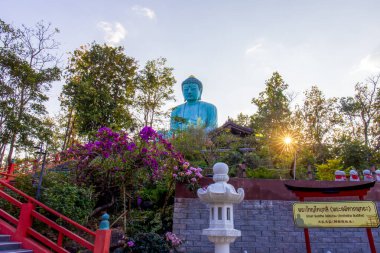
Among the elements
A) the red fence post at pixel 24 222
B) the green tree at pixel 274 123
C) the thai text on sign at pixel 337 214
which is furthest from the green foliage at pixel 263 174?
the red fence post at pixel 24 222

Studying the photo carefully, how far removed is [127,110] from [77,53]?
12.8ft

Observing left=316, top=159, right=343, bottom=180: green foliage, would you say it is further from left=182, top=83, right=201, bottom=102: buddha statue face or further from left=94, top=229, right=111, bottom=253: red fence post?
left=182, top=83, right=201, bottom=102: buddha statue face

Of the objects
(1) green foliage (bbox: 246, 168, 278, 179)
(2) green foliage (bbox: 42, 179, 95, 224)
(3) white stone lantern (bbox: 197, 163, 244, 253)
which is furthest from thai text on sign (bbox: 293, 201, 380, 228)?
(2) green foliage (bbox: 42, 179, 95, 224)

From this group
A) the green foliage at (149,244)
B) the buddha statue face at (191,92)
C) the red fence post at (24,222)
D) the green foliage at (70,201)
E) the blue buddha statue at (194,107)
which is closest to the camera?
the red fence post at (24,222)

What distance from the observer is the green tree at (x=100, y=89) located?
42.4 feet

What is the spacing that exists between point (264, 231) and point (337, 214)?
195cm

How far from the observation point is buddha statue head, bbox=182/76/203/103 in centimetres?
1805

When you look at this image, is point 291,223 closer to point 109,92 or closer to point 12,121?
point 12,121

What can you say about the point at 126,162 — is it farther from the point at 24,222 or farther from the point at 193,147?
the point at 193,147

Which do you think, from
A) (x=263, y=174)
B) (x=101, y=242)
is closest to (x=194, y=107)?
(x=263, y=174)

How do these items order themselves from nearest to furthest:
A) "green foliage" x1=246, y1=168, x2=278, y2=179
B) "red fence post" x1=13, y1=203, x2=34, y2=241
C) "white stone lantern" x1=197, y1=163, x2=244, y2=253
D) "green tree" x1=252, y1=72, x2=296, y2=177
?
"white stone lantern" x1=197, y1=163, x2=244, y2=253
"red fence post" x1=13, y1=203, x2=34, y2=241
"green foliage" x1=246, y1=168, x2=278, y2=179
"green tree" x1=252, y1=72, x2=296, y2=177

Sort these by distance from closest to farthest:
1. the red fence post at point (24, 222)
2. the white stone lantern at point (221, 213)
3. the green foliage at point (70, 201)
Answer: the white stone lantern at point (221, 213) → the red fence post at point (24, 222) → the green foliage at point (70, 201)

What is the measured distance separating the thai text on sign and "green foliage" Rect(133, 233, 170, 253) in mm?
2667

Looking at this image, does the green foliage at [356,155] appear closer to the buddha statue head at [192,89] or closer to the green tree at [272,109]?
the green tree at [272,109]
